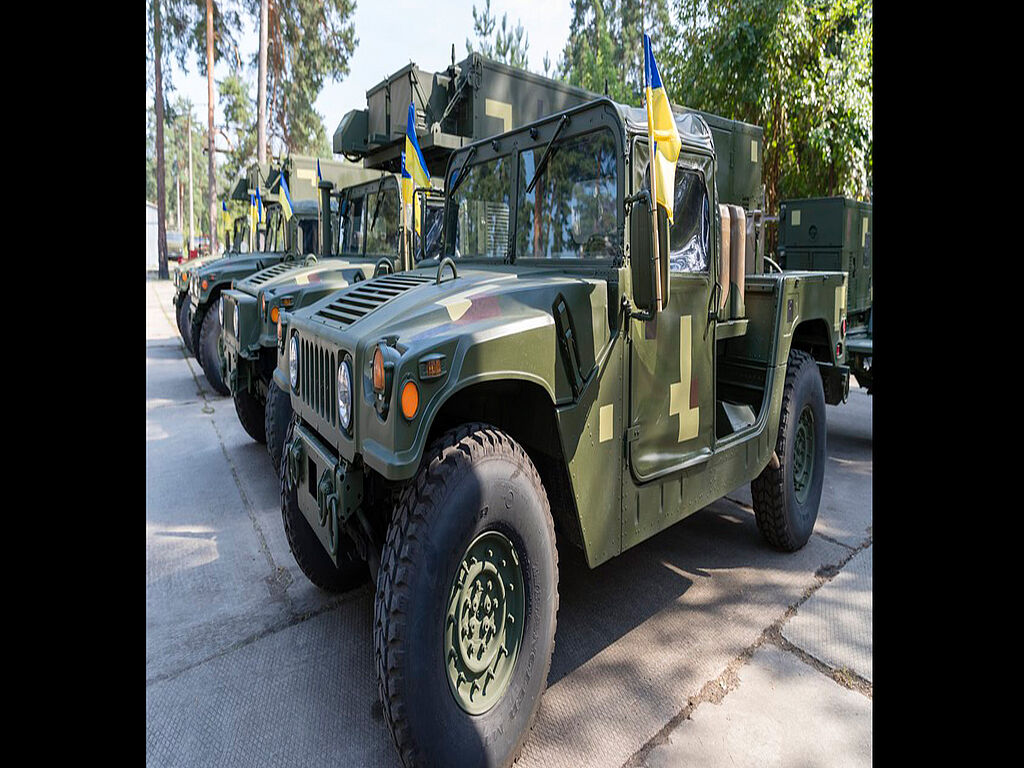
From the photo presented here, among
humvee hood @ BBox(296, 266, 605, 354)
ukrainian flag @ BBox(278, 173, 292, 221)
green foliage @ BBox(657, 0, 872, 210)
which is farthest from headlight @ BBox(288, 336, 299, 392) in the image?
green foliage @ BBox(657, 0, 872, 210)

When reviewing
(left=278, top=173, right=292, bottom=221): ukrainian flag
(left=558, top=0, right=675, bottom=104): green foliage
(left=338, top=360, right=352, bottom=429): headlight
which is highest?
(left=558, top=0, right=675, bottom=104): green foliage

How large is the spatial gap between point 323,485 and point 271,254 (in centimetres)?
828

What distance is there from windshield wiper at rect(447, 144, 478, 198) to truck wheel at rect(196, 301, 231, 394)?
5141mm

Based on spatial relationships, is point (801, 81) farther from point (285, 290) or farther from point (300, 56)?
point (300, 56)

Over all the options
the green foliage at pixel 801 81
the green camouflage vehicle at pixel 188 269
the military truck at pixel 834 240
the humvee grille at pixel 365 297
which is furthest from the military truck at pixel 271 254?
the military truck at pixel 834 240

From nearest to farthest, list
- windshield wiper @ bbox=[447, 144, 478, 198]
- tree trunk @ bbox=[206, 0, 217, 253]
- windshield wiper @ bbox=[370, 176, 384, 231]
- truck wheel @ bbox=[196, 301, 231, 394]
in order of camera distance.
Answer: windshield wiper @ bbox=[447, 144, 478, 198], windshield wiper @ bbox=[370, 176, 384, 231], truck wheel @ bbox=[196, 301, 231, 394], tree trunk @ bbox=[206, 0, 217, 253]

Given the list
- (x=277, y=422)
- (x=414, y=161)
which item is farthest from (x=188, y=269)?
(x=277, y=422)

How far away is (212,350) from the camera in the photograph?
8.09 meters

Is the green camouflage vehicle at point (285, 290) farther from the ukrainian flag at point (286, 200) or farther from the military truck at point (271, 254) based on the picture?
the ukrainian flag at point (286, 200)

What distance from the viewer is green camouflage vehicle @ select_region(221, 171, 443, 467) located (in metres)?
4.34

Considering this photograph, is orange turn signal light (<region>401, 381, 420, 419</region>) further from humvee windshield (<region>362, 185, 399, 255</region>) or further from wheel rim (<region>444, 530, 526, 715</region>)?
humvee windshield (<region>362, 185, 399, 255</region>)

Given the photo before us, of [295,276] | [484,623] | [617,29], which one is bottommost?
[484,623]
